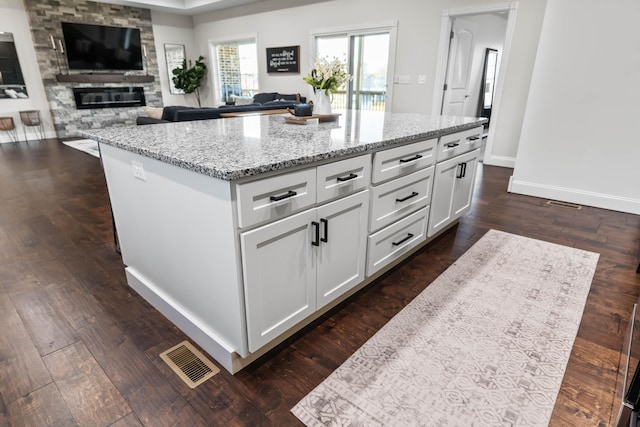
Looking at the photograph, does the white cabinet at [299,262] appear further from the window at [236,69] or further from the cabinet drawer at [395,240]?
the window at [236,69]

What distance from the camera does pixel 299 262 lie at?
1.52 m

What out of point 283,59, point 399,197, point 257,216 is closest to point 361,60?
point 283,59

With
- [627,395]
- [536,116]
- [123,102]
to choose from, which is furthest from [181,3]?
[627,395]

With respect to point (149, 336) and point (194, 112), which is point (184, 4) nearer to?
point (194, 112)

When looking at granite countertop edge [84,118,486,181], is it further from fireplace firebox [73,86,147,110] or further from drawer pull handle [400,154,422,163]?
fireplace firebox [73,86,147,110]

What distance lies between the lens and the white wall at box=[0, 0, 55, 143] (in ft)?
21.2

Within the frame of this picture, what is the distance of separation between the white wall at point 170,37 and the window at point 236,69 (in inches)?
35.3

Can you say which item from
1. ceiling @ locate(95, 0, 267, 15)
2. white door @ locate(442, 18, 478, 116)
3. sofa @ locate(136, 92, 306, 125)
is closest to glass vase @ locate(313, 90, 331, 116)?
sofa @ locate(136, 92, 306, 125)

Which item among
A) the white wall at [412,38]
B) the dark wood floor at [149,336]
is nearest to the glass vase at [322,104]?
the dark wood floor at [149,336]

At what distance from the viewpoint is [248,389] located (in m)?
1.44

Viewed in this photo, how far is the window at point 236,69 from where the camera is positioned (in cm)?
817

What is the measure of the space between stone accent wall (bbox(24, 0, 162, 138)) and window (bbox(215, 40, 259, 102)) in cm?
155

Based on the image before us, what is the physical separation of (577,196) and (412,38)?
321 cm

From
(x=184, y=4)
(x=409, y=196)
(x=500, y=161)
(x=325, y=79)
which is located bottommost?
(x=500, y=161)
